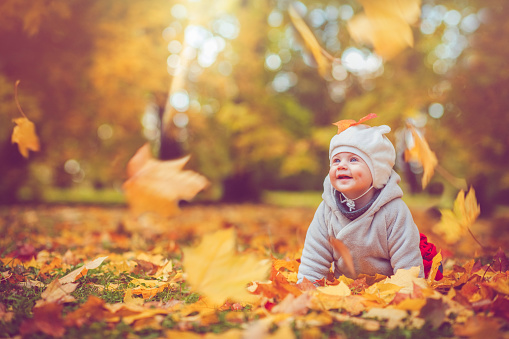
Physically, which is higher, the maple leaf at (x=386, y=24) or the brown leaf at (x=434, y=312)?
the maple leaf at (x=386, y=24)

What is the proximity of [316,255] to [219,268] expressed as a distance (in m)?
0.75

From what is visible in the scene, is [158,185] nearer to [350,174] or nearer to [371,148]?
[350,174]

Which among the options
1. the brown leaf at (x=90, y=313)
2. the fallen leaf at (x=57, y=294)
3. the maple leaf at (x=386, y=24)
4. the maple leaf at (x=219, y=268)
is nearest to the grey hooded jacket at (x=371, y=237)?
the maple leaf at (x=219, y=268)

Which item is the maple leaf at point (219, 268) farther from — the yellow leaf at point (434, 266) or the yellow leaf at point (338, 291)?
the yellow leaf at point (434, 266)

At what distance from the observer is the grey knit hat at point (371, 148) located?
195 centimetres

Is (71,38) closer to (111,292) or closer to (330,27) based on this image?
(111,292)

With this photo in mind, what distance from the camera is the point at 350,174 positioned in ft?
6.37

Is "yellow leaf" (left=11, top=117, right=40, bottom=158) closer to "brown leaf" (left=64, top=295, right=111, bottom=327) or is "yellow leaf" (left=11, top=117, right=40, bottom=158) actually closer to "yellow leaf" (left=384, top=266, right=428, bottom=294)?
"brown leaf" (left=64, top=295, right=111, bottom=327)

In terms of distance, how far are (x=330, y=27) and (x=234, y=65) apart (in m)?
4.03

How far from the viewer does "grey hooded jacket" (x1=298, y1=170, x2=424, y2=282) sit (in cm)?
192

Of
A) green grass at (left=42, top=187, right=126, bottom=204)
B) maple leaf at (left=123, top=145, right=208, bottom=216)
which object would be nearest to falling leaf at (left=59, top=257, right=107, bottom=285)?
maple leaf at (left=123, top=145, right=208, bottom=216)

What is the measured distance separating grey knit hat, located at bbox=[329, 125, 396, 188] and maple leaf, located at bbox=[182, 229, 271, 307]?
0.77m

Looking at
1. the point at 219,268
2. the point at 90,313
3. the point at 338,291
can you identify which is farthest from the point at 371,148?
the point at 90,313

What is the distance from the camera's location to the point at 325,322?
1.41 meters
